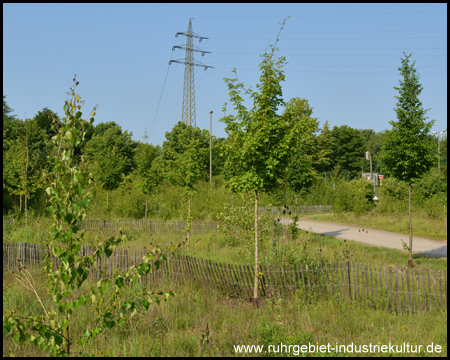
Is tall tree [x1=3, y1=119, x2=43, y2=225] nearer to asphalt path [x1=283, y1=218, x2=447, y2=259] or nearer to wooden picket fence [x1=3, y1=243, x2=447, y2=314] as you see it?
wooden picket fence [x1=3, y1=243, x2=447, y2=314]

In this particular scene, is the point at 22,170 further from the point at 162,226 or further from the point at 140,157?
the point at 162,226

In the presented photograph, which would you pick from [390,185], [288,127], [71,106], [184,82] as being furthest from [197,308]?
[184,82]

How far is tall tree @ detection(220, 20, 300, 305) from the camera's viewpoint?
302 inches

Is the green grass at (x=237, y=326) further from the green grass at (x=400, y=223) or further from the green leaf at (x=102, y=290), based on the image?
the green grass at (x=400, y=223)

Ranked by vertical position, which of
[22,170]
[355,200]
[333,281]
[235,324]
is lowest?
[235,324]

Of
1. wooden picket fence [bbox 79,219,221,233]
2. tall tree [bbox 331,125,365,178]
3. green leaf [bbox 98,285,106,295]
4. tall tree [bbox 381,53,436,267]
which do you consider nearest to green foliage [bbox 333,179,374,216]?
wooden picket fence [bbox 79,219,221,233]

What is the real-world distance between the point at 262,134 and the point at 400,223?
1565 centimetres

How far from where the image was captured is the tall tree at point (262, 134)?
768 cm

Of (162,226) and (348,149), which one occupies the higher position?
(348,149)

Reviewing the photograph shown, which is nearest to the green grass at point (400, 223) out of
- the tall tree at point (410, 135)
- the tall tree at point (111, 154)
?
the tall tree at point (410, 135)

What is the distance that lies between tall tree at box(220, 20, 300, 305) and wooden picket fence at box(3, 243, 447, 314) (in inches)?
23.5

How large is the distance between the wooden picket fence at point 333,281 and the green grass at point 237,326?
0.79ft

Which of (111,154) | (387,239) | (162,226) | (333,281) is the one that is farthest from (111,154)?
(333,281)

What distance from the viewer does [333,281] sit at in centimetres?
812
